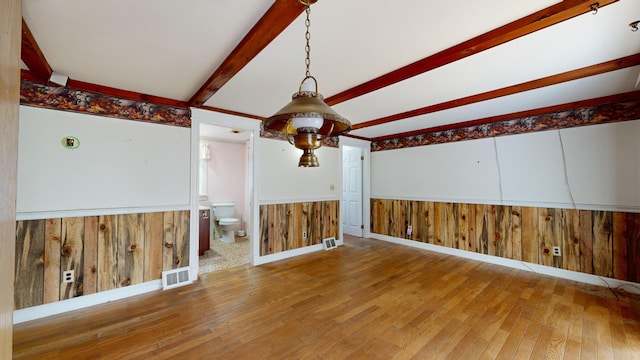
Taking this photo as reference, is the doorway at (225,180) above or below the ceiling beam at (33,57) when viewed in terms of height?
below

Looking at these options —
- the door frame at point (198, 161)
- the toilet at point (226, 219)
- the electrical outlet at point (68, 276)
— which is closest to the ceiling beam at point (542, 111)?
the door frame at point (198, 161)

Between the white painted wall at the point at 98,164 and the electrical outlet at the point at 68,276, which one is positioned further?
the electrical outlet at the point at 68,276

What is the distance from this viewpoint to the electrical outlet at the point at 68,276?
7.95 ft

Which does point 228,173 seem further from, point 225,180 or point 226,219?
point 226,219

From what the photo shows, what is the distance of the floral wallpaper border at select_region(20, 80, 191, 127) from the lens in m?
2.32

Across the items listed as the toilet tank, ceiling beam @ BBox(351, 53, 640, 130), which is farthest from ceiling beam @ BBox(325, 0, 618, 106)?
the toilet tank

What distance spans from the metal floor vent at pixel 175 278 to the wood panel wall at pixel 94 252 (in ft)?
0.22

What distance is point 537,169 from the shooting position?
348cm

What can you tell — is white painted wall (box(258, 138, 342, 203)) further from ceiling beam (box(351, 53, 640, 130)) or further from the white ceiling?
ceiling beam (box(351, 53, 640, 130))

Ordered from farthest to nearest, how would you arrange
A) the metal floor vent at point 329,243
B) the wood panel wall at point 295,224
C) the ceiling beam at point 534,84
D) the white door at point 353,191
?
the white door at point 353,191
the metal floor vent at point 329,243
the wood panel wall at point 295,224
the ceiling beam at point 534,84

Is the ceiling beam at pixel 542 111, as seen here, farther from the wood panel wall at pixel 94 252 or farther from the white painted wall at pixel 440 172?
the wood panel wall at pixel 94 252

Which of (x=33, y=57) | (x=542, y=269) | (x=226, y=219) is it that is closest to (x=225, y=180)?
(x=226, y=219)

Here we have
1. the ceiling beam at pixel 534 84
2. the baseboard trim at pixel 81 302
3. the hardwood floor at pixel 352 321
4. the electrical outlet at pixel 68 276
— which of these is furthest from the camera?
the electrical outlet at pixel 68 276

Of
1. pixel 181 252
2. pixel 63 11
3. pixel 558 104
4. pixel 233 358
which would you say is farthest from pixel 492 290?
pixel 63 11
